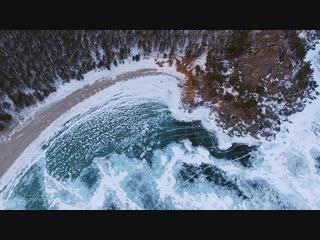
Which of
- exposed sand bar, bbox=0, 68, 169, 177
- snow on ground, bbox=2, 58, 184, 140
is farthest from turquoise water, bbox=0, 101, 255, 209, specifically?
snow on ground, bbox=2, 58, 184, 140

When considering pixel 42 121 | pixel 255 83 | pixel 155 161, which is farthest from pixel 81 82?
pixel 255 83

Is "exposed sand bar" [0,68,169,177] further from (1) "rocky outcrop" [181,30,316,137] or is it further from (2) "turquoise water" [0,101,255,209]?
(1) "rocky outcrop" [181,30,316,137]

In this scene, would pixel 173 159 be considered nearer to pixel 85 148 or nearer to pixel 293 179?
pixel 85 148

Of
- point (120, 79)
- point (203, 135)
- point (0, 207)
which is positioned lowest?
point (0, 207)

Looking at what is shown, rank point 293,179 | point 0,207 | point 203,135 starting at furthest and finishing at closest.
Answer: point 203,135
point 293,179
point 0,207

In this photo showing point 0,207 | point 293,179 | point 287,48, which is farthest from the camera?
point 287,48

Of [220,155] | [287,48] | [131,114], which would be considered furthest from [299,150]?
[131,114]

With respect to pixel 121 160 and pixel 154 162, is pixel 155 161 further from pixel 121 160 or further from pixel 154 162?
pixel 121 160

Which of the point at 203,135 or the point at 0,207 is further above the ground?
the point at 203,135
